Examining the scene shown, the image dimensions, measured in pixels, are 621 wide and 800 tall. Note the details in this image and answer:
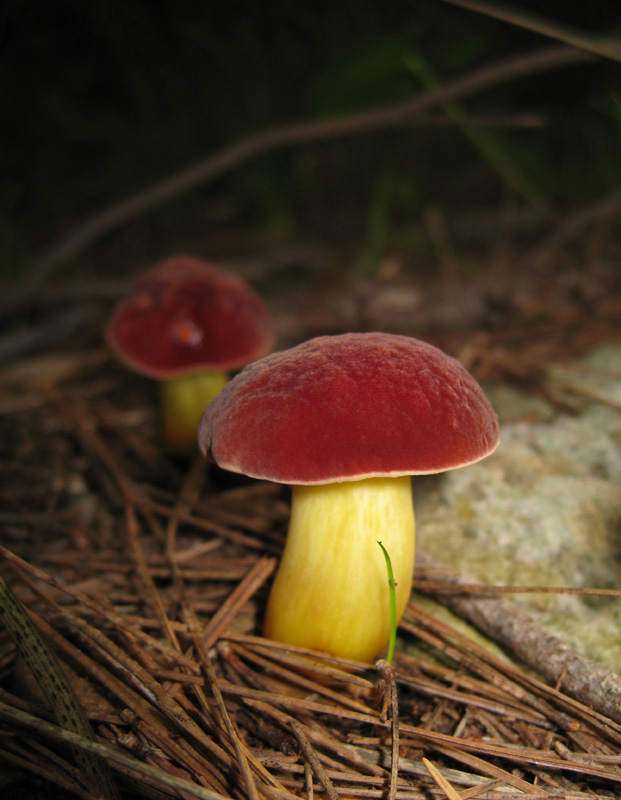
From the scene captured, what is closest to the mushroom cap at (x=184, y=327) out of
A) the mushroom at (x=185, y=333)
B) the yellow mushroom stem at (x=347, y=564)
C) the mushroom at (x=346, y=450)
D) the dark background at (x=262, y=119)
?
the mushroom at (x=185, y=333)

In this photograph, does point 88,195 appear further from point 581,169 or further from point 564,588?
point 564,588

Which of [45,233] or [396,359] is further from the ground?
[45,233]

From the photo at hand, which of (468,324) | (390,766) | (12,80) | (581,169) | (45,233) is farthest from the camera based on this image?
(45,233)

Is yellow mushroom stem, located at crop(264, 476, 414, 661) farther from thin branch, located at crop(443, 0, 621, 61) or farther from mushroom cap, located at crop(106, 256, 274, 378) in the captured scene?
thin branch, located at crop(443, 0, 621, 61)

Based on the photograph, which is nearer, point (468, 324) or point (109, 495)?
point (109, 495)

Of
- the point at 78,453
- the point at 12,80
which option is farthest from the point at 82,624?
the point at 12,80

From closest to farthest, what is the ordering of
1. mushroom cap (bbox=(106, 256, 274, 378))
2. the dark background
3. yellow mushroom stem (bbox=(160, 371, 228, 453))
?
mushroom cap (bbox=(106, 256, 274, 378)) < yellow mushroom stem (bbox=(160, 371, 228, 453)) < the dark background

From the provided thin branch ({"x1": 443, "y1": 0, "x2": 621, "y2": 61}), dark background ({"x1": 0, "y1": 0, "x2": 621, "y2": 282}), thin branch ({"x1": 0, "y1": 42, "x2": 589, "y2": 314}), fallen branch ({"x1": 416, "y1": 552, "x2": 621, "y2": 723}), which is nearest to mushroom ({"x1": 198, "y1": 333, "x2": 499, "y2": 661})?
fallen branch ({"x1": 416, "y1": 552, "x2": 621, "y2": 723})
